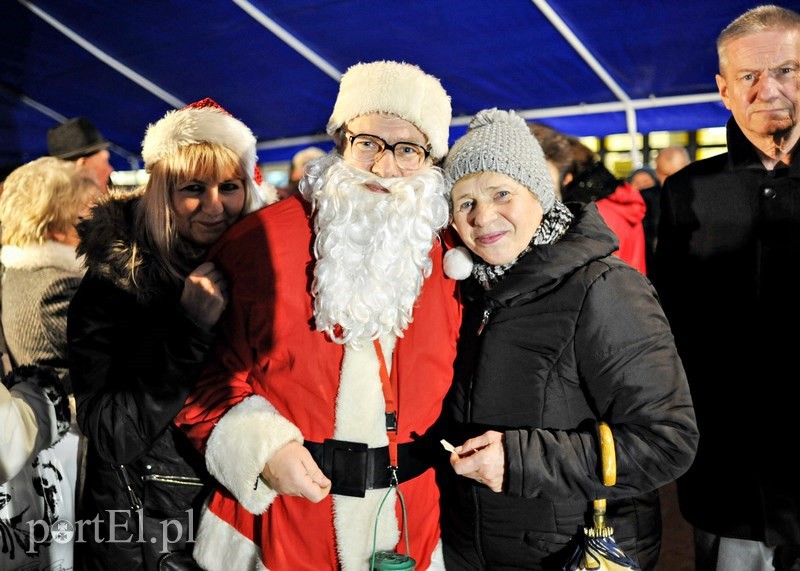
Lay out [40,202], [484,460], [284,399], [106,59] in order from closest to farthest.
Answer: [484,460] → [284,399] → [40,202] → [106,59]

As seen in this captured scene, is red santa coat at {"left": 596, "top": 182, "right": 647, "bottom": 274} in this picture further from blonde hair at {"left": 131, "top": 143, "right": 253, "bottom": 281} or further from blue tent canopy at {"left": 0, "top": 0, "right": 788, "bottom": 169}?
blue tent canopy at {"left": 0, "top": 0, "right": 788, "bottom": 169}

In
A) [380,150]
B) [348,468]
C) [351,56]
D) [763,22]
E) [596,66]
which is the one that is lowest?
[348,468]

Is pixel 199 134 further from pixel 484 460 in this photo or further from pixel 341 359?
pixel 484 460

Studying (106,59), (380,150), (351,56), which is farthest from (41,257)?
(106,59)

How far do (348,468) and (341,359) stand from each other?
293mm

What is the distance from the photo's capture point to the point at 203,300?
187 centimetres

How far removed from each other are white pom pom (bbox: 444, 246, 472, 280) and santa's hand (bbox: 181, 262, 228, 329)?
0.64 m

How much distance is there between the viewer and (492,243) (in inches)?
73.2

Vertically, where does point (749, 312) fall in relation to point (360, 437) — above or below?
above

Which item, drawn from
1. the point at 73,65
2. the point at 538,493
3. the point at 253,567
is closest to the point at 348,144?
the point at 538,493

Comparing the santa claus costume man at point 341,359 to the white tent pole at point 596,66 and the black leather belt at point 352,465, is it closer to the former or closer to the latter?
the black leather belt at point 352,465

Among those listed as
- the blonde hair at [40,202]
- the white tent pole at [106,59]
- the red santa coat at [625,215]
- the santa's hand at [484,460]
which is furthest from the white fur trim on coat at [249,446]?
the white tent pole at [106,59]

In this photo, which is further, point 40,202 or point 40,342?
point 40,202

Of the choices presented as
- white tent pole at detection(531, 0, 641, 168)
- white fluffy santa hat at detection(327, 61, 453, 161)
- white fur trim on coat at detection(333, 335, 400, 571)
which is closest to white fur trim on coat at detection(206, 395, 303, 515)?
white fur trim on coat at detection(333, 335, 400, 571)
